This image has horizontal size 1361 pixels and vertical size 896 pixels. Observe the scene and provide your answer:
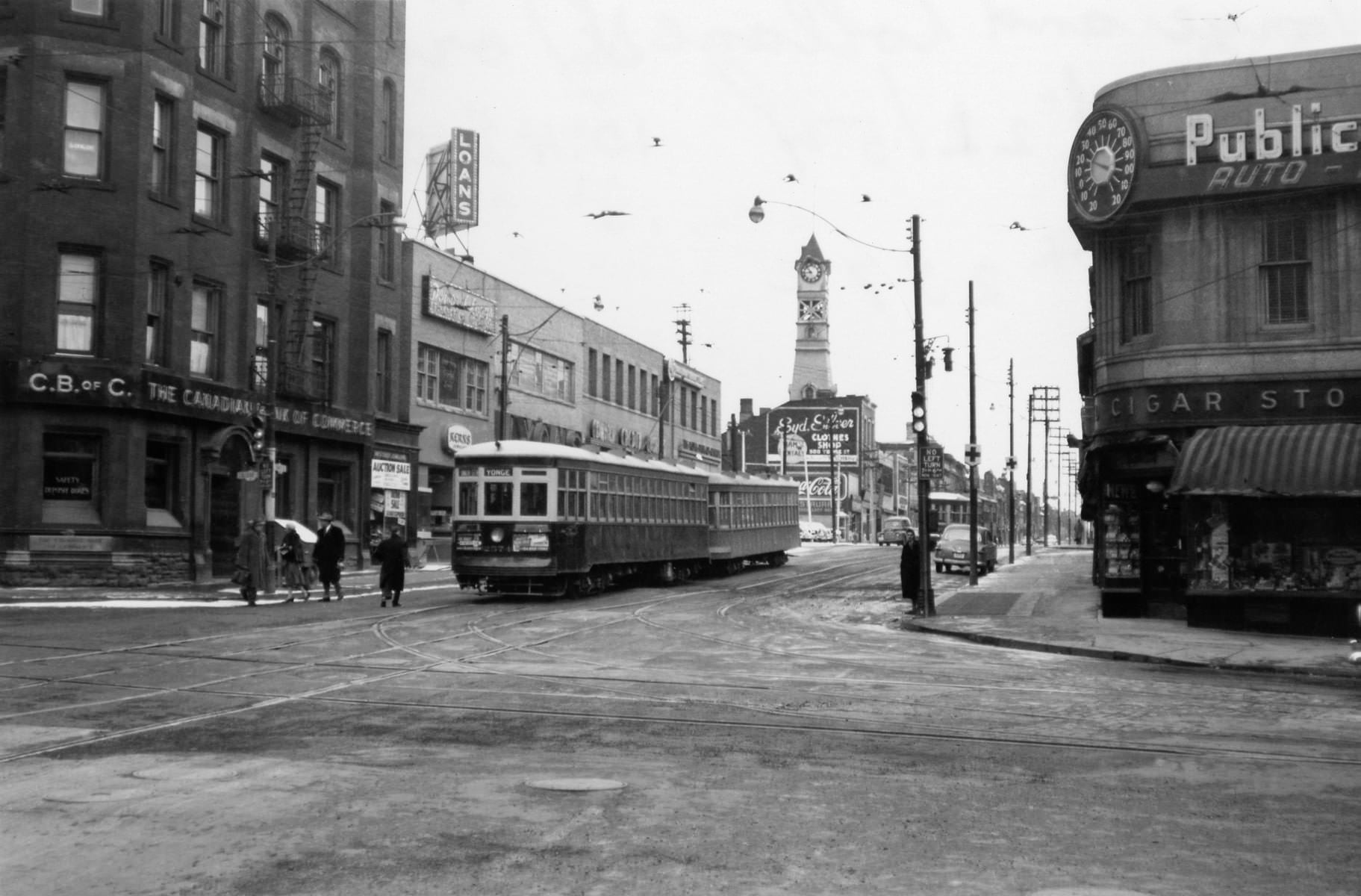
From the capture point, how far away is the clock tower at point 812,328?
17125 centimetres

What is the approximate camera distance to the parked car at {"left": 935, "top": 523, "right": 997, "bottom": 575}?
4816cm

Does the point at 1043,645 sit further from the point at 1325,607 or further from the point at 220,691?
the point at 220,691

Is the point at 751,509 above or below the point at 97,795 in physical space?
above

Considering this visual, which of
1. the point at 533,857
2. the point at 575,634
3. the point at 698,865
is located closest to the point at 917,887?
the point at 698,865

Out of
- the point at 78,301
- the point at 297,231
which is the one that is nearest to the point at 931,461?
the point at 78,301

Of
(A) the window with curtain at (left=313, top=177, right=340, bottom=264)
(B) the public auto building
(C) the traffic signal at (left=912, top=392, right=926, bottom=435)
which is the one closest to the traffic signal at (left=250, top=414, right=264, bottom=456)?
(A) the window with curtain at (left=313, top=177, right=340, bottom=264)

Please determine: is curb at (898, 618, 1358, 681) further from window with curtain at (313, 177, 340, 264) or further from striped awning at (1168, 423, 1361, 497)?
window with curtain at (313, 177, 340, 264)

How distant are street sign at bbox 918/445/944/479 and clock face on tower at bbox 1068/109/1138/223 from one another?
5841mm

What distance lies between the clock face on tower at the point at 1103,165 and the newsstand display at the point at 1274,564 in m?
5.72

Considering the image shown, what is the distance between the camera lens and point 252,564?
28.1 metres

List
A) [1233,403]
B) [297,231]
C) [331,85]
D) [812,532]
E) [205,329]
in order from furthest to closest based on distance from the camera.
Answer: [812,532] → [331,85] → [297,231] → [205,329] → [1233,403]

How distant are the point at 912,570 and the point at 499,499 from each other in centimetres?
853

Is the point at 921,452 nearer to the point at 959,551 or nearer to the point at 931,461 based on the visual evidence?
the point at 931,461

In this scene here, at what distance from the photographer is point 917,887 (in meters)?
6.20
